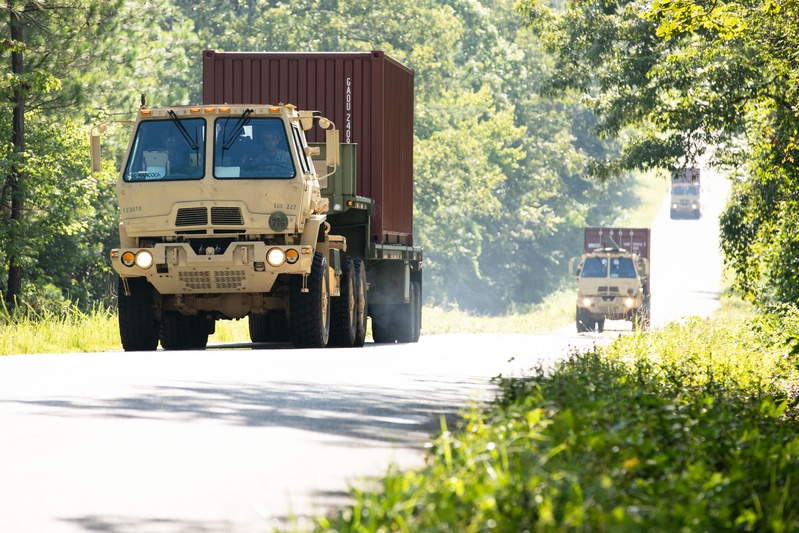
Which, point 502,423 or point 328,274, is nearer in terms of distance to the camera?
point 502,423

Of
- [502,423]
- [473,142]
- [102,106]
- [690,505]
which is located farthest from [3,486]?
[473,142]

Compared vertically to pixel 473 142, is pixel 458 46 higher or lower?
higher

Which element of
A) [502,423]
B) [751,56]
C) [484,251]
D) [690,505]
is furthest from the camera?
[484,251]

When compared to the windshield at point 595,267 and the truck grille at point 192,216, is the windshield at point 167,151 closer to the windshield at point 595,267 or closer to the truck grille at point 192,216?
the truck grille at point 192,216

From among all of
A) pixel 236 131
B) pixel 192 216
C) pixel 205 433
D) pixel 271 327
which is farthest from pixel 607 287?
pixel 205 433

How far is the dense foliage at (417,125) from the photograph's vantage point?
30828mm

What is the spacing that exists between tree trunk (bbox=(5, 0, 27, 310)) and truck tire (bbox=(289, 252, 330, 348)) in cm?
1186

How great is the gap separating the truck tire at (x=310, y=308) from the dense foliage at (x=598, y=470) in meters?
7.66

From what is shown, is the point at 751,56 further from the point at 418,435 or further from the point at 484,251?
the point at 484,251

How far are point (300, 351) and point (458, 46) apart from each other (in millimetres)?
59847

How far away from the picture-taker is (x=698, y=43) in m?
29.9

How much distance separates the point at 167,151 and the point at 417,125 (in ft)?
157

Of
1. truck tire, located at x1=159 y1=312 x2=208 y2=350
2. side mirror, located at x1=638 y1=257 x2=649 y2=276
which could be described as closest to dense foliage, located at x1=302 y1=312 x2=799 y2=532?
truck tire, located at x1=159 y1=312 x2=208 y2=350

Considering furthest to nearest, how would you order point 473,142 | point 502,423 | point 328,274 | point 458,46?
point 458,46 < point 473,142 < point 328,274 < point 502,423
